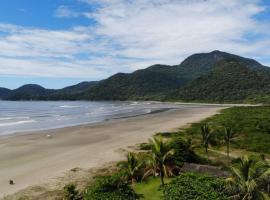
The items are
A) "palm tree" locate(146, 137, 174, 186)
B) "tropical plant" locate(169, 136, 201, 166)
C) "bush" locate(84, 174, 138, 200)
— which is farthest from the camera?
"tropical plant" locate(169, 136, 201, 166)

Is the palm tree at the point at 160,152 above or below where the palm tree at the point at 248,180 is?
above

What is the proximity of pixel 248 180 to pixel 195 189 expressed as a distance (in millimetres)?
5493

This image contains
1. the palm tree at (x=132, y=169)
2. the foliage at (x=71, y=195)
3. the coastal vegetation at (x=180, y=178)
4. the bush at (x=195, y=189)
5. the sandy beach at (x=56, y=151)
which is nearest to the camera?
the bush at (x=195, y=189)

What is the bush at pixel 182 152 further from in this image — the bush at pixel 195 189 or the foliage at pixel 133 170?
the bush at pixel 195 189

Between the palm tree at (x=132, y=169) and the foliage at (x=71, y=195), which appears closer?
the foliage at (x=71, y=195)

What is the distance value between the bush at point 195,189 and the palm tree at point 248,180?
126cm

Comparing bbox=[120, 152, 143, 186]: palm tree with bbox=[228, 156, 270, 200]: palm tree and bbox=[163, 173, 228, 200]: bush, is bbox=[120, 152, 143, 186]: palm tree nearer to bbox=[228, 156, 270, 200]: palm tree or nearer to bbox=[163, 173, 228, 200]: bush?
bbox=[163, 173, 228, 200]: bush

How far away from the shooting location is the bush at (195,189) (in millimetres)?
28547

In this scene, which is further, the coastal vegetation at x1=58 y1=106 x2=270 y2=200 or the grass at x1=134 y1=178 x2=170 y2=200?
the grass at x1=134 y1=178 x2=170 y2=200

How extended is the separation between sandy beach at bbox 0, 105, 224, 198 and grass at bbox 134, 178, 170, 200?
1217 cm

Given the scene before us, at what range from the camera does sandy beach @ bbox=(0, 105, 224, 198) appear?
47.5 meters

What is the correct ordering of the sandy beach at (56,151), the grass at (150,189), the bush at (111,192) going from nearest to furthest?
the bush at (111,192)
the grass at (150,189)
the sandy beach at (56,151)

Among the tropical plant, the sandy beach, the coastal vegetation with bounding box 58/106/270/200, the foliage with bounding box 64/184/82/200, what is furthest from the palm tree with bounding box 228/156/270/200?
the sandy beach

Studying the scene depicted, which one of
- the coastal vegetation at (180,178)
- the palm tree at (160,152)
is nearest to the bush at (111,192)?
the coastal vegetation at (180,178)
